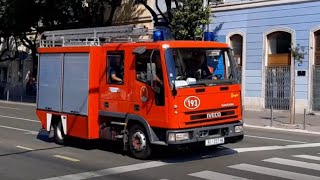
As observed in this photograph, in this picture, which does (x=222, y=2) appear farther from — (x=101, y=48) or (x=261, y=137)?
(x=101, y=48)

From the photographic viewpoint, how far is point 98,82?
12570 millimetres

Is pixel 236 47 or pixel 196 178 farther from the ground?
pixel 236 47

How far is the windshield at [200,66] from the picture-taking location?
10742 millimetres

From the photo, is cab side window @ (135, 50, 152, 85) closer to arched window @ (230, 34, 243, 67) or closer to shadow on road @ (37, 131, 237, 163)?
shadow on road @ (37, 131, 237, 163)

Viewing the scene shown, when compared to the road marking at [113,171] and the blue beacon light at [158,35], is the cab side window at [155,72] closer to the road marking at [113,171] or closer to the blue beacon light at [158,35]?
the blue beacon light at [158,35]

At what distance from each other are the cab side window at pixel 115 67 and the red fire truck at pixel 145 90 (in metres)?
0.02

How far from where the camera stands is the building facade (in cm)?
2575

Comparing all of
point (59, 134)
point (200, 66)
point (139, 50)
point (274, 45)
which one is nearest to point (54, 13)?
point (274, 45)

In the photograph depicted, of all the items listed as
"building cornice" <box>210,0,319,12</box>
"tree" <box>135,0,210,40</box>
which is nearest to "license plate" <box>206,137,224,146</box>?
"tree" <box>135,0,210,40</box>

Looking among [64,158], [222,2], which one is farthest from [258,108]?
[64,158]

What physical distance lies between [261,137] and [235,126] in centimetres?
500

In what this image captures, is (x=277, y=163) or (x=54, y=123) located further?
(x=54, y=123)

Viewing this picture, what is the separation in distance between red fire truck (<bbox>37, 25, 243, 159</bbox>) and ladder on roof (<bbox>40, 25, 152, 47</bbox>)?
0.02 metres

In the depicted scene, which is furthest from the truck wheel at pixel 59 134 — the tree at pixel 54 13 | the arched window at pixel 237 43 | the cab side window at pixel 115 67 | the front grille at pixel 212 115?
the tree at pixel 54 13
